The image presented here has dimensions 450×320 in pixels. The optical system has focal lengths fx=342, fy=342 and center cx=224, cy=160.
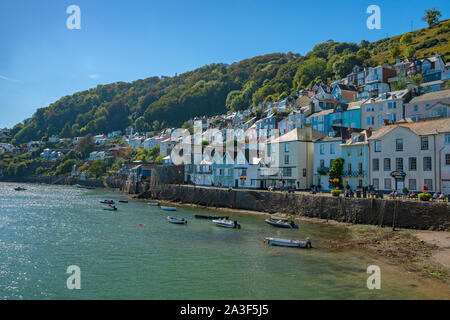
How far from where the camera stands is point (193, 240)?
33938mm

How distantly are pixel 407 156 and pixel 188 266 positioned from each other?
3171 cm

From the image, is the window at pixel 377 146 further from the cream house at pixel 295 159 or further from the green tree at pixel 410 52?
the green tree at pixel 410 52

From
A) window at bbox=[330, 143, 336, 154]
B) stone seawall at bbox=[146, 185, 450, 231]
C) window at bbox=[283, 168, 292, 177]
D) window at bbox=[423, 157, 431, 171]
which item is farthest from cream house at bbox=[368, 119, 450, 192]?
window at bbox=[283, 168, 292, 177]

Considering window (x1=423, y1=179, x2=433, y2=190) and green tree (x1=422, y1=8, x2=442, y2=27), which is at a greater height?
green tree (x1=422, y1=8, x2=442, y2=27)

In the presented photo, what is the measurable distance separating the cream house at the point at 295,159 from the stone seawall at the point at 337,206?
591cm

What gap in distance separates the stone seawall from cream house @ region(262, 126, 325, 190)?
5.91 m

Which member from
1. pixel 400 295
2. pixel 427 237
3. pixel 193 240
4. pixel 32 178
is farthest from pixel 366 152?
pixel 32 178

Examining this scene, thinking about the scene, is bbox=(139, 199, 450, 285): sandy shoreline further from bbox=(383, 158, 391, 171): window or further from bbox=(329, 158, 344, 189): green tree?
bbox=(329, 158, 344, 189): green tree

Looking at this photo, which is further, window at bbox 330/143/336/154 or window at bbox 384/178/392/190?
window at bbox 330/143/336/154

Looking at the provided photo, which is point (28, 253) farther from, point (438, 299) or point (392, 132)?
point (392, 132)

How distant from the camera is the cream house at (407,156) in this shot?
131 ft

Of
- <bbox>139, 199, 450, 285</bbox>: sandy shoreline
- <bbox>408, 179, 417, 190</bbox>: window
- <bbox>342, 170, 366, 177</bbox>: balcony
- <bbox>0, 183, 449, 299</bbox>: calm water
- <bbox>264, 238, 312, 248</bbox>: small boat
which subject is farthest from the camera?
<bbox>342, 170, 366, 177</bbox>: balcony

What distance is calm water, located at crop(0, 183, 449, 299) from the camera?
A: 19.8 meters

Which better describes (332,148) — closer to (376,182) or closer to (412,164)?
(376,182)
